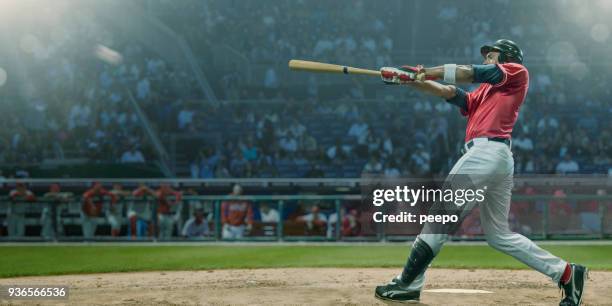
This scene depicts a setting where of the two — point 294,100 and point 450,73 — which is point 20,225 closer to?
point 294,100

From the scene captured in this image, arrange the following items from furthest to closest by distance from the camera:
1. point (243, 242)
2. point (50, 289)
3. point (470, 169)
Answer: point (243, 242) < point (50, 289) < point (470, 169)

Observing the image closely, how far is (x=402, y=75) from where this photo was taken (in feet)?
17.1

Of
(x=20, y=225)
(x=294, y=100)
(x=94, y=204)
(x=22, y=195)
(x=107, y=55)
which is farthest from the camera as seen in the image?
(x=107, y=55)

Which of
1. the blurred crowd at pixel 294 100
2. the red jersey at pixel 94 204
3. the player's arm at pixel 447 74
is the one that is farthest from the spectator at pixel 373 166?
the player's arm at pixel 447 74

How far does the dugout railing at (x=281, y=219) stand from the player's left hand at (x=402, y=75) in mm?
7404

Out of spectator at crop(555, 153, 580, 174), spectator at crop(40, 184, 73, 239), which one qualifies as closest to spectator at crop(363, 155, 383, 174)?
spectator at crop(555, 153, 580, 174)

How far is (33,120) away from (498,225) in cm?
1601

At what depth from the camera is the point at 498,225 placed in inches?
215

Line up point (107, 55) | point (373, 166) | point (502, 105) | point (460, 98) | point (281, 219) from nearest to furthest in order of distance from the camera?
point (502, 105) → point (460, 98) → point (281, 219) → point (373, 166) → point (107, 55)

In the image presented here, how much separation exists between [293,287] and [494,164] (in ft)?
7.62

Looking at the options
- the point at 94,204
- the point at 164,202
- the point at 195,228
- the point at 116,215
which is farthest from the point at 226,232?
the point at 94,204

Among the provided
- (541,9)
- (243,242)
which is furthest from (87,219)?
(541,9)

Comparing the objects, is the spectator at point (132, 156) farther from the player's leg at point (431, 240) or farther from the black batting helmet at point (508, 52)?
the black batting helmet at point (508, 52)

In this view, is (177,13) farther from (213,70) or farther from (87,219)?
(87,219)
